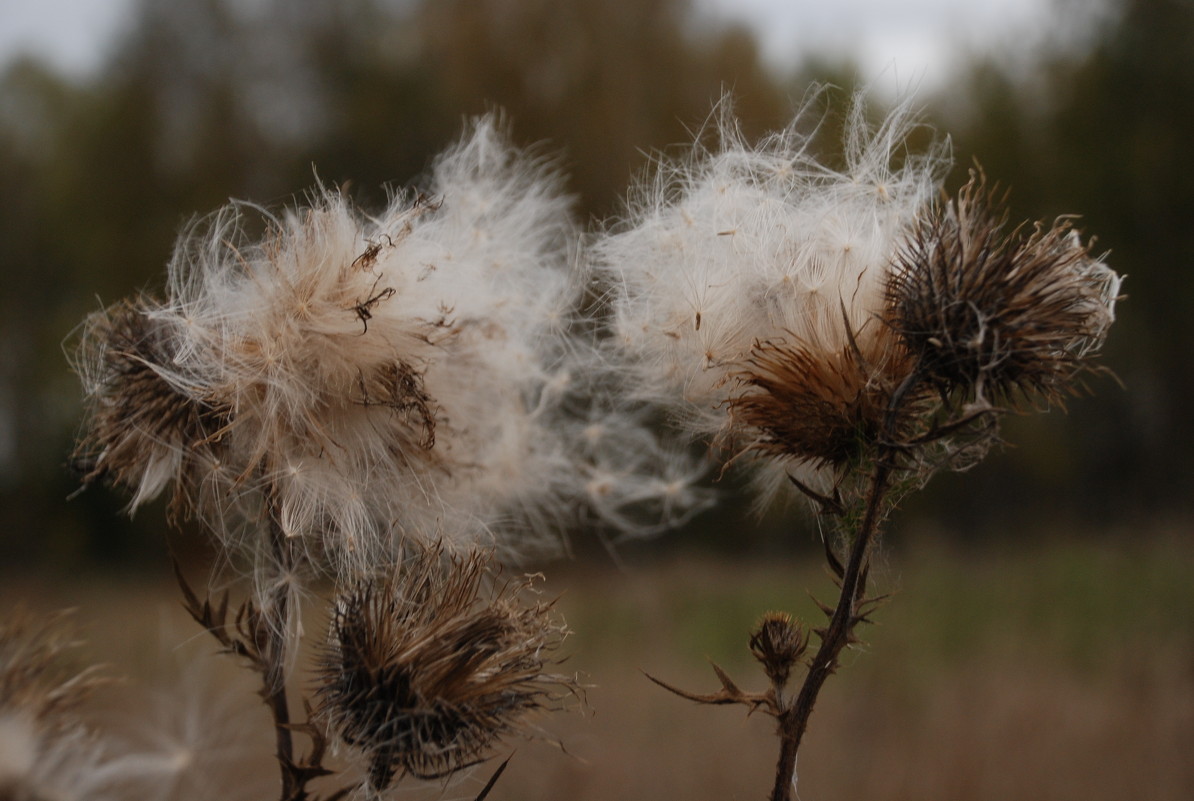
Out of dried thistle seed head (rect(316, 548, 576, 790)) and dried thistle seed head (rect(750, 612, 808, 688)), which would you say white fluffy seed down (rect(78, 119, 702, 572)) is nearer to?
dried thistle seed head (rect(316, 548, 576, 790))

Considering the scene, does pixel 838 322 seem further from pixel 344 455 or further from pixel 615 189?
pixel 615 189

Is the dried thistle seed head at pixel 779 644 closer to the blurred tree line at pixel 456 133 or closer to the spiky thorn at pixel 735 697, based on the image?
the spiky thorn at pixel 735 697

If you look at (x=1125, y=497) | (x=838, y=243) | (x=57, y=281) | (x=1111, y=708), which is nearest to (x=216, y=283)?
(x=838, y=243)

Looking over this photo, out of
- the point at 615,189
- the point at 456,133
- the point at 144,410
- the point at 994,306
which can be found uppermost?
the point at 456,133

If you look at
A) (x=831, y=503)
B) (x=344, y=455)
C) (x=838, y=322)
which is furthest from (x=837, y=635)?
(x=344, y=455)

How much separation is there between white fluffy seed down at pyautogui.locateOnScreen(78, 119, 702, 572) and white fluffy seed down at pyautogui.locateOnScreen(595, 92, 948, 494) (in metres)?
0.48

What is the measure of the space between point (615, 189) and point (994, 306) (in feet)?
35.0

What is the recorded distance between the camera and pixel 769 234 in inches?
93.8

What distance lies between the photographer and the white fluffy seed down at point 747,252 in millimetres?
2229

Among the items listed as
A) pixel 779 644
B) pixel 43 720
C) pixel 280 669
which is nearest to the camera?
pixel 779 644

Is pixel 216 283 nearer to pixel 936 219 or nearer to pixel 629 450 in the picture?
pixel 629 450

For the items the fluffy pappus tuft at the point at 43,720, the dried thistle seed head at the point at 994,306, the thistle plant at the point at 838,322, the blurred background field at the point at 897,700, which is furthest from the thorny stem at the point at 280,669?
the dried thistle seed head at the point at 994,306

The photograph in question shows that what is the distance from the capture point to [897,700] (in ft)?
27.2

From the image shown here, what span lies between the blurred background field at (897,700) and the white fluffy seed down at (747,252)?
80cm
